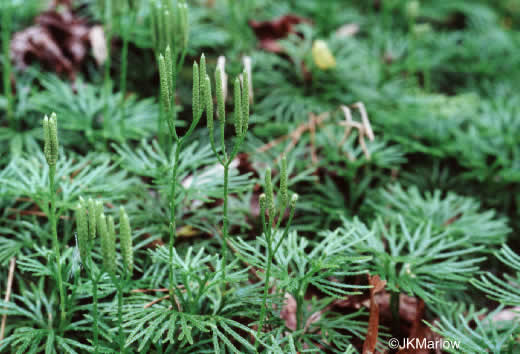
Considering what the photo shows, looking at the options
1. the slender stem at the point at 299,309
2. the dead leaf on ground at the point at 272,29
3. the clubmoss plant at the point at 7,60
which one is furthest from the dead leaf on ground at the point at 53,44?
the slender stem at the point at 299,309

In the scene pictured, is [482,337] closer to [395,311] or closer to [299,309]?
[395,311]

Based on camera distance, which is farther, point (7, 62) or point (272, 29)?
point (272, 29)

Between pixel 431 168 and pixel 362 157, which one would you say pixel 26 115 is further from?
pixel 431 168

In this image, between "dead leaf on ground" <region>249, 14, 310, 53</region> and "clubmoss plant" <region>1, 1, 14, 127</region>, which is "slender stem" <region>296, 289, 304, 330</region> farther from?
"dead leaf on ground" <region>249, 14, 310, 53</region>

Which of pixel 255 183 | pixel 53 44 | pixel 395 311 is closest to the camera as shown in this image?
pixel 395 311

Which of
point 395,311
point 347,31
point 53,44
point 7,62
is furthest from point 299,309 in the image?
point 347,31

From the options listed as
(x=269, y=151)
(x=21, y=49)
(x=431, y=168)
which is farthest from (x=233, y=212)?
(x=21, y=49)

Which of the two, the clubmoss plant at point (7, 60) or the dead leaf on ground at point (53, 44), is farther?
the dead leaf on ground at point (53, 44)

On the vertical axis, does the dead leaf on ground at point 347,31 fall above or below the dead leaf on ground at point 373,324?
above

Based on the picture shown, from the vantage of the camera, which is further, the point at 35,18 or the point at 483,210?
the point at 35,18

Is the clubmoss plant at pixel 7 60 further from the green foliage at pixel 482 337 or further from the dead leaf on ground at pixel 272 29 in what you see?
the green foliage at pixel 482 337

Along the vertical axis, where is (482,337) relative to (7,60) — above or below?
below
